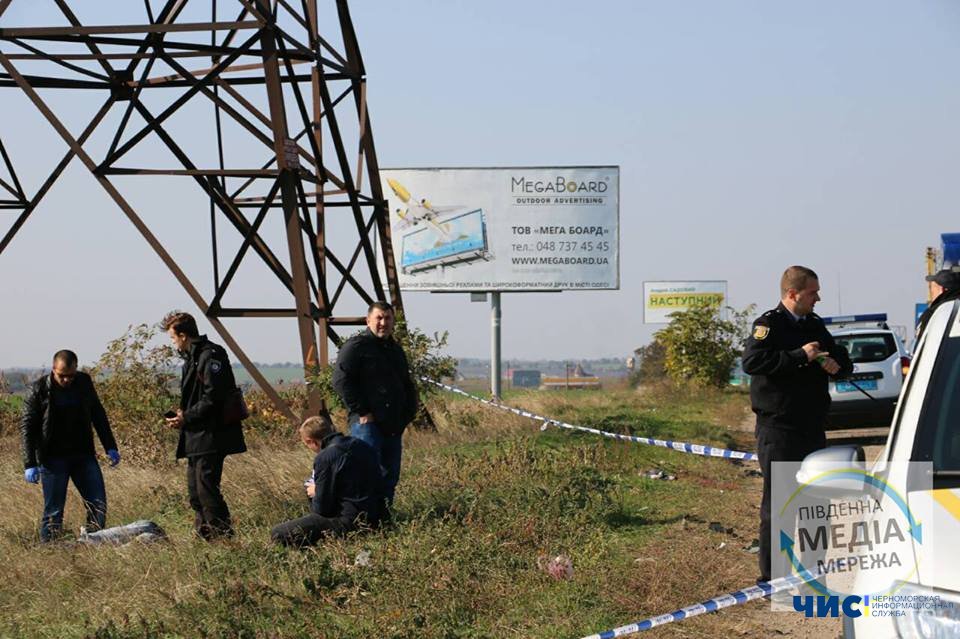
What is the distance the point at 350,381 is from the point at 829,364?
3.78 metres

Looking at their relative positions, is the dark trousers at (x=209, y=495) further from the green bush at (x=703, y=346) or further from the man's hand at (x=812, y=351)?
the green bush at (x=703, y=346)

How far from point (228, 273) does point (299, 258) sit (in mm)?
1125

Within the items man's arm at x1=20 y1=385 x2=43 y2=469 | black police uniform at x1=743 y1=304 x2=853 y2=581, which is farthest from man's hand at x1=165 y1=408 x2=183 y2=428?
black police uniform at x1=743 y1=304 x2=853 y2=581

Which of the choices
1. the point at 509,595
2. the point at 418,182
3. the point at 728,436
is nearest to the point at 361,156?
the point at 728,436

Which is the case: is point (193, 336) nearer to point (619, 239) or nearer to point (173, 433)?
point (173, 433)

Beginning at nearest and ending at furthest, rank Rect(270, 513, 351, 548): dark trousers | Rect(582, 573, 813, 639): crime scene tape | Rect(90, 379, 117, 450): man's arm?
Rect(582, 573, 813, 639): crime scene tape → Rect(270, 513, 351, 548): dark trousers → Rect(90, 379, 117, 450): man's arm

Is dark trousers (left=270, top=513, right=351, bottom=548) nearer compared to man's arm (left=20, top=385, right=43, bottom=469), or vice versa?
dark trousers (left=270, top=513, right=351, bottom=548)

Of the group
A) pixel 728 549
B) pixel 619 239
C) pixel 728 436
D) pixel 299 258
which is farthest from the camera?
pixel 619 239

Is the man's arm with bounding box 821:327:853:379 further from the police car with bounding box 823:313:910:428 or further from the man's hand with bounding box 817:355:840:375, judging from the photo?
the police car with bounding box 823:313:910:428

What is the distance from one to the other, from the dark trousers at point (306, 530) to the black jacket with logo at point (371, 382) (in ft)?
3.58

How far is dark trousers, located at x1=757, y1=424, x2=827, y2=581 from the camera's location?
283 inches

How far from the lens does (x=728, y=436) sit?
761 inches

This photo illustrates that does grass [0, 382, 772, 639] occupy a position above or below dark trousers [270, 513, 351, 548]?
below

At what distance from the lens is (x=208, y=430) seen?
9359 mm
